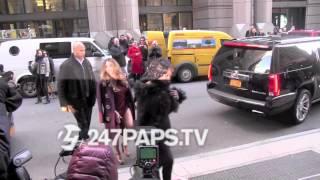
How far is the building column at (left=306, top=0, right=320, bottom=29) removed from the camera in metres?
28.4

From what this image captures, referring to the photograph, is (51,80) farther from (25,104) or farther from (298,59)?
Answer: (298,59)

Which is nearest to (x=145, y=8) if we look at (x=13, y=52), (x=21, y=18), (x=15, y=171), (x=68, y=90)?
(x=21, y=18)

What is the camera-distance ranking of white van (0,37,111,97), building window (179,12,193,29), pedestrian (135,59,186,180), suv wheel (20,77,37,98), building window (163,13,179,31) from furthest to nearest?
building window (179,12,193,29)
building window (163,13,179,31)
suv wheel (20,77,37,98)
white van (0,37,111,97)
pedestrian (135,59,186,180)

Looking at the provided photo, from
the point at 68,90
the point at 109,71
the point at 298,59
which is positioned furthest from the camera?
the point at 298,59

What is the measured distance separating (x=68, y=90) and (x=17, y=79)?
6.43 meters

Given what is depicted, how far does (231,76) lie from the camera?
7332mm

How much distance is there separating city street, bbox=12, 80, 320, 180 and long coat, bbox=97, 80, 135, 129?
73 centimetres

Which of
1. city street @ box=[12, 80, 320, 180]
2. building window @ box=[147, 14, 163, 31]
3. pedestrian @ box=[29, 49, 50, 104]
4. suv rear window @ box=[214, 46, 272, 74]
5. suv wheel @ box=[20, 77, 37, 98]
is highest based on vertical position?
building window @ box=[147, 14, 163, 31]

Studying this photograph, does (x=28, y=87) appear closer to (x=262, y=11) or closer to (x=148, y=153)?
(x=148, y=153)

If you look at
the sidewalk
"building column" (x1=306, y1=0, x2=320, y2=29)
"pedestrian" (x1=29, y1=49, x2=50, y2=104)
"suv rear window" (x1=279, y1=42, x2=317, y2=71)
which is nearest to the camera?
the sidewalk

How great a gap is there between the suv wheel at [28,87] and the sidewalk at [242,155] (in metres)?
7.15

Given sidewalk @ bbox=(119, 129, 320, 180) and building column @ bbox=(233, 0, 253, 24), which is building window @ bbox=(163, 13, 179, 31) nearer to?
building column @ bbox=(233, 0, 253, 24)

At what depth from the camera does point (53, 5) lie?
24.8 m

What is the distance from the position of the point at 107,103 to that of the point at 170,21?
21.6 metres
